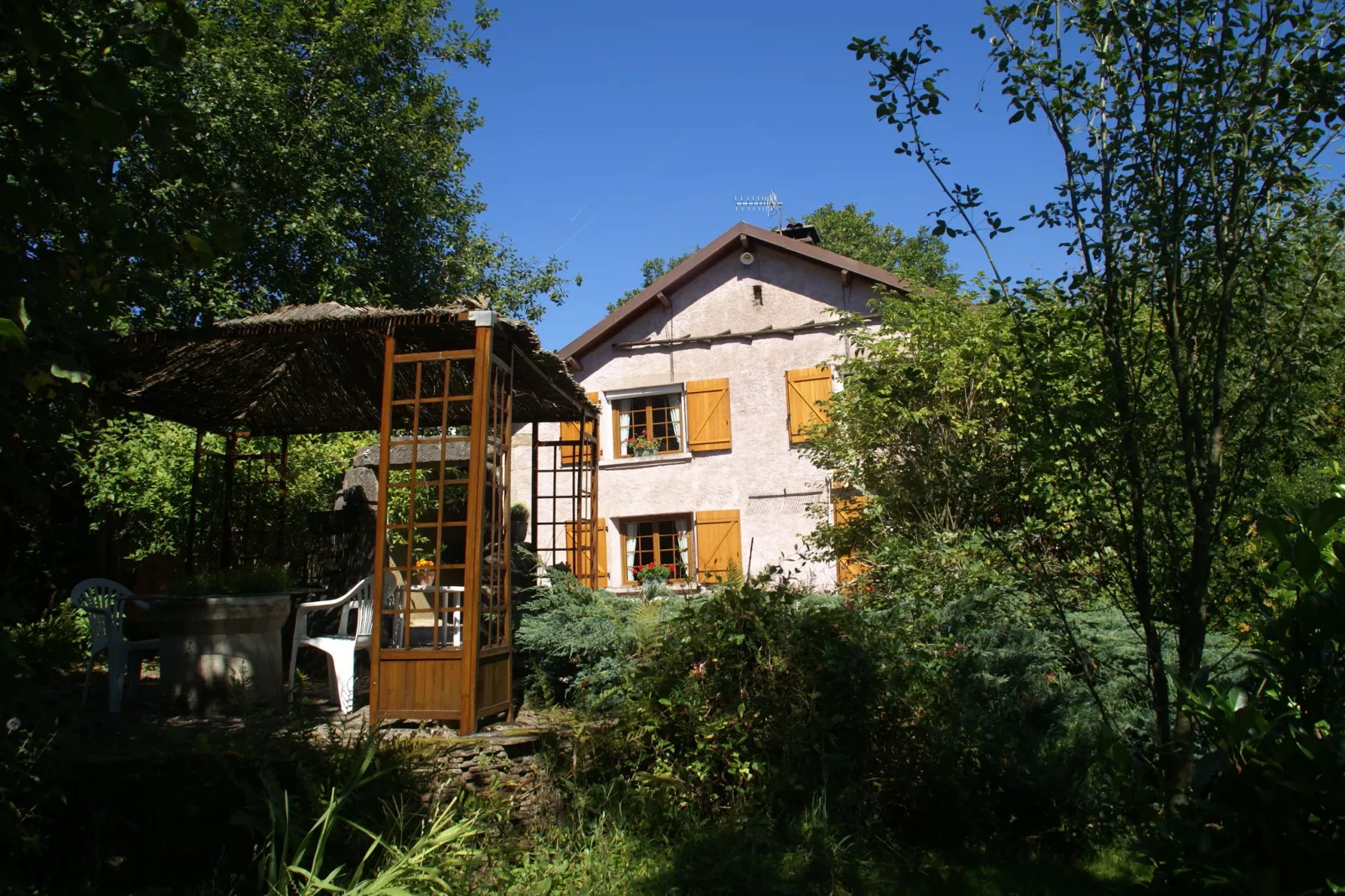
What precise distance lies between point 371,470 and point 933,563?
5190 millimetres

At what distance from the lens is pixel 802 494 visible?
14.4 meters

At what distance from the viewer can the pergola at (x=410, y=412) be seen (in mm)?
5293

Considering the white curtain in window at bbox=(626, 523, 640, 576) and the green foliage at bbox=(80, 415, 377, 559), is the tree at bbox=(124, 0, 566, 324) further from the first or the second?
the white curtain in window at bbox=(626, 523, 640, 576)

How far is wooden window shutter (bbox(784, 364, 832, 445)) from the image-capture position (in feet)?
47.3

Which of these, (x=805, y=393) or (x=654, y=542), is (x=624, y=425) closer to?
(x=654, y=542)

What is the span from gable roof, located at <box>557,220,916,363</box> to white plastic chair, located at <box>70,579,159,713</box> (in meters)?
9.91

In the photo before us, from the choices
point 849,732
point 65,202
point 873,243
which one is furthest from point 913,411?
point 873,243

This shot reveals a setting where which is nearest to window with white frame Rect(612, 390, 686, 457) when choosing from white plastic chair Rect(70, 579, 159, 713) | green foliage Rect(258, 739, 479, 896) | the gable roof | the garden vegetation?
the gable roof

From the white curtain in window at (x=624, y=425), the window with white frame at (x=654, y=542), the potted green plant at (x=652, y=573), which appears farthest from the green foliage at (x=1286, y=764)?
the white curtain in window at (x=624, y=425)

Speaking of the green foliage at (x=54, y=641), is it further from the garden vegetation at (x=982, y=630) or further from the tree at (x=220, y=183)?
the tree at (x=220, y=183)

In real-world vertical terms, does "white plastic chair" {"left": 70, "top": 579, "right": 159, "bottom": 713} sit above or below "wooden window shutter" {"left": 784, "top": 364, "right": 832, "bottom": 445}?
below

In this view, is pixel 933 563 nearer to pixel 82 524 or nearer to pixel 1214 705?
pixel 1214 705

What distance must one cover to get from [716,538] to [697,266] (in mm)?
4517

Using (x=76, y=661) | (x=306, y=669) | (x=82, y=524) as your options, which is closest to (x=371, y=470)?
(x=306, y=669)
